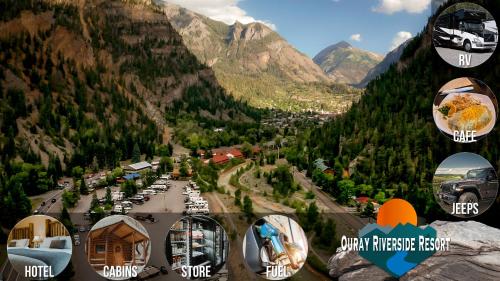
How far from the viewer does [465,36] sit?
13023 millimetres

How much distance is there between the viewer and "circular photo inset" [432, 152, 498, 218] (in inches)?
448

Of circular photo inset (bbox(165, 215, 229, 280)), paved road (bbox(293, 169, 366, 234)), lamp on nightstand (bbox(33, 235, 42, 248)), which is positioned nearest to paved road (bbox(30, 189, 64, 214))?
lamp on nightstand (bbox(33, 235, 42, 248))

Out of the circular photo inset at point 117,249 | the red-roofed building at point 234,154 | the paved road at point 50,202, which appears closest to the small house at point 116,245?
the circular photo inset at point 117,249

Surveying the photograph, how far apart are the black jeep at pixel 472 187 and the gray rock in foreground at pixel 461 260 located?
66 cm

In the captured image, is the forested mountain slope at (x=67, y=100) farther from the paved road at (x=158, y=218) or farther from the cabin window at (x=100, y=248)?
the cabin window at (x=100, y=248)

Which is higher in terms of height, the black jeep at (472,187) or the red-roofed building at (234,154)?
the black jeep at (472,187)

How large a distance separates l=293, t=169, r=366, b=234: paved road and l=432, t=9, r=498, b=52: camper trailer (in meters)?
6.43

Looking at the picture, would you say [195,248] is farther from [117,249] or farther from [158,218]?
[158,218]

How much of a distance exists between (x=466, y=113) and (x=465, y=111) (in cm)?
7

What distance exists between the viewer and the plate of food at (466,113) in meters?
12.2

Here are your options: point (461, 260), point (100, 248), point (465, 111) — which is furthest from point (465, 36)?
point (100, 248)

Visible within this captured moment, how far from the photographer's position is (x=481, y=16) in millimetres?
13633

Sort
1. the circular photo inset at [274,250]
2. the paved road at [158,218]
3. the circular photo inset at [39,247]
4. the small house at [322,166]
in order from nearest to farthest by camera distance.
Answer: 1. the circular photo inset at [39,247]
2. the circular photo inset at [274,250]
3. the paved road at [158,218]
4. the small house at [322,166]

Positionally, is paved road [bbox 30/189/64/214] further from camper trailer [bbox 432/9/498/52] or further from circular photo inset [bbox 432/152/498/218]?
camper trailer [bbox 432/9/498/52]
